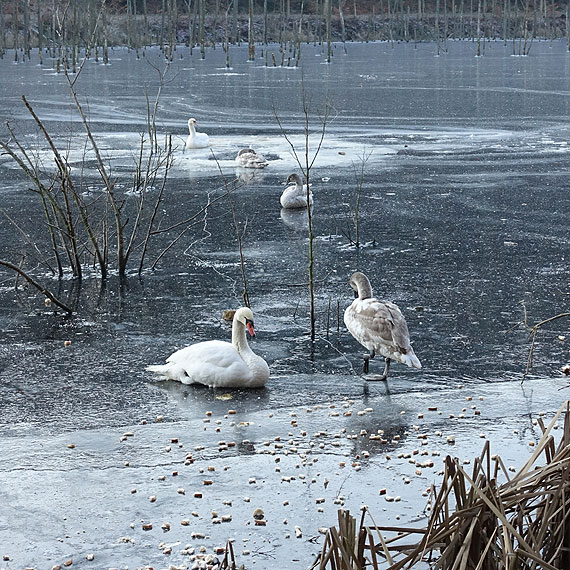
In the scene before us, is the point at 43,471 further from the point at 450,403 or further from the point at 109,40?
the point at 109,40

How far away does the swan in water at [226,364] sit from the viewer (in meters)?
6.90

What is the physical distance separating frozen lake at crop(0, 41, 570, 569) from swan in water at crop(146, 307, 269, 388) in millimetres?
121

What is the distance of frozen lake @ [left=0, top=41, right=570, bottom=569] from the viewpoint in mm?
5168

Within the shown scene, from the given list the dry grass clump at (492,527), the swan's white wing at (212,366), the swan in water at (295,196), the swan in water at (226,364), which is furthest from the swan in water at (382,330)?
the swan in water at (295,196)

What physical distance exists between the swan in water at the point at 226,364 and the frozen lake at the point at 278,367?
121mm

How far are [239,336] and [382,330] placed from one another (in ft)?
3.19

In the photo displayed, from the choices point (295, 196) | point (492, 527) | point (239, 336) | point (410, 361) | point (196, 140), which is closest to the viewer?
point (492, 527)

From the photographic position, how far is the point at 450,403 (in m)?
6.63

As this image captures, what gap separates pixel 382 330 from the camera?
23.1ft

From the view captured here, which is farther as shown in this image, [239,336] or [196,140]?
[196,140]

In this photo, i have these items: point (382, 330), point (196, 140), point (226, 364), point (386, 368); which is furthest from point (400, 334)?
point (196, 140)

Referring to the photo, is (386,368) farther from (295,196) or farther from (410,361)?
(295,196)

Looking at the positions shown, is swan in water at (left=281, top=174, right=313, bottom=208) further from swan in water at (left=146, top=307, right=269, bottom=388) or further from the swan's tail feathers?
the swan's tail feathers

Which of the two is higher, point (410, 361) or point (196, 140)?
point (196, 140)
